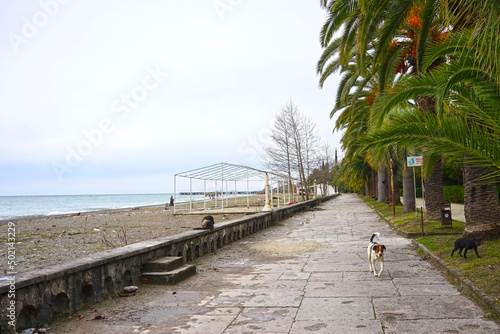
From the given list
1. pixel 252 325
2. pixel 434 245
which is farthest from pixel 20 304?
pixel 434 245

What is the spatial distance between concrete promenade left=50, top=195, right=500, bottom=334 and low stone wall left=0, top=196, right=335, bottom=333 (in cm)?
21

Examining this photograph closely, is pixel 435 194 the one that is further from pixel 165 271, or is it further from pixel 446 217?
pixel 165 271

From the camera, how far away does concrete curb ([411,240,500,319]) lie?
15.9ft

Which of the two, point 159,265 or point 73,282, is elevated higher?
point 73,282

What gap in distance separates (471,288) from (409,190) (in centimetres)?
1334

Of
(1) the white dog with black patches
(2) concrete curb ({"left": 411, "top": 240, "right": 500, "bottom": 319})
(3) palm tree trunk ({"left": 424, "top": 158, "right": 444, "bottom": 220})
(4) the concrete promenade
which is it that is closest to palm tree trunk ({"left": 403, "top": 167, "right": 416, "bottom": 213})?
(3) palm tree trunk ({"left": 424, "top": 158, "right": 444, "bottom": 220})

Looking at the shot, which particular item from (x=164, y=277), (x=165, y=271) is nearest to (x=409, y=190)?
(x=165, y=271)

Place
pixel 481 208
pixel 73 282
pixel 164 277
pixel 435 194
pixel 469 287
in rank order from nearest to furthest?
pixel 73 282, pixel 469 287, pixel 164 277, pixel 481 208, pixel 435 194

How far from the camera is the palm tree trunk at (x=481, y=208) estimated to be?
9.30m

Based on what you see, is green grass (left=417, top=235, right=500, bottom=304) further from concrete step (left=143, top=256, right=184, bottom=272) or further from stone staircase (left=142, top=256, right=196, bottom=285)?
concrete step (left=143, top=256, right=184, bottom=272)

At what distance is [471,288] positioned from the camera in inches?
224

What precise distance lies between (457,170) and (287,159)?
13898mm

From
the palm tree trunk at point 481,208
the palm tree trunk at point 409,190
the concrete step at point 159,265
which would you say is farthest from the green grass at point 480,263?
the palm tree trunk at point 409,190

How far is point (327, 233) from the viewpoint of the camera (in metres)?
14.6
